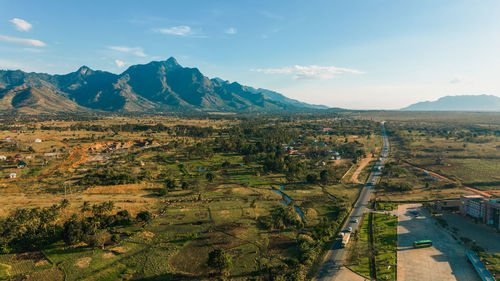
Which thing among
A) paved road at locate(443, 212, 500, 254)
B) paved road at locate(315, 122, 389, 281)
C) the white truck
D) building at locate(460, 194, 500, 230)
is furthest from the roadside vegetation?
building at locate(460, 194, 500, 230)

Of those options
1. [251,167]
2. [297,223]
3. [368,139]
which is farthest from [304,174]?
[368,139]

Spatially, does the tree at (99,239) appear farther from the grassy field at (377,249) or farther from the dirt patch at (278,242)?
the grassy field at (377,249)

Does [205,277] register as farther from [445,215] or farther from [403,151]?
[403,151]

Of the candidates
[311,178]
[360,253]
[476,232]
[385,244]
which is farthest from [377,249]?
[311,178]

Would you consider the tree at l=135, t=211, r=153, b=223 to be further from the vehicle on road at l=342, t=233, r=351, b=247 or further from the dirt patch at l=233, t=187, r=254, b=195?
the vehicle on road at l=342, t=233, r=351, b=247

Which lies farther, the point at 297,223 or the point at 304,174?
the point at 304,174

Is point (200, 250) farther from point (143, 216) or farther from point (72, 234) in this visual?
point (72, 234)
